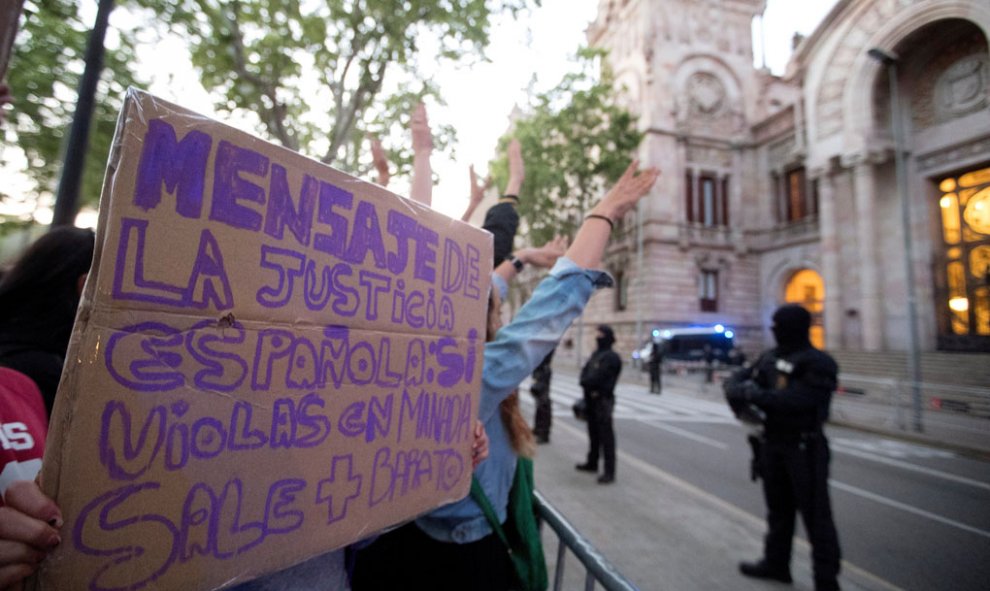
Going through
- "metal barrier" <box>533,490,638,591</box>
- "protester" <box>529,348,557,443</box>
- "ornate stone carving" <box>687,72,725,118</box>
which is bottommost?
"protester" <box>529,348,557,443</box>

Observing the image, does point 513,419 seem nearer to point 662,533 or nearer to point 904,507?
point 662,533

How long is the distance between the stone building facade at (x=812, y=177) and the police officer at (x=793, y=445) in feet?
36.4

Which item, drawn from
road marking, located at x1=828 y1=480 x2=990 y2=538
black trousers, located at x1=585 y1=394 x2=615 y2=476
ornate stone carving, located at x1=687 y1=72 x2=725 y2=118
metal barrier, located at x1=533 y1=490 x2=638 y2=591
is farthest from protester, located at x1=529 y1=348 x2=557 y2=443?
ornate stone carving, located at x1=687 y1=72 x2=725 y2=118

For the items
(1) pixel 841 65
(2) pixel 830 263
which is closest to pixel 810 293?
(2) pixel 830 263

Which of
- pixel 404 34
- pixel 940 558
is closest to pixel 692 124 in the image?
pixel 404 34

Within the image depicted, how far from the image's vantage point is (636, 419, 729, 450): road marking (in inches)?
328

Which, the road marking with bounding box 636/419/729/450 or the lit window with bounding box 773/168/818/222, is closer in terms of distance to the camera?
the road marking with bounding box 636/419/729/450

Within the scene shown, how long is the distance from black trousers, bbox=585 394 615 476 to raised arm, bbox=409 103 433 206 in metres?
4.69

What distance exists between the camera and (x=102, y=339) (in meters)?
0.69

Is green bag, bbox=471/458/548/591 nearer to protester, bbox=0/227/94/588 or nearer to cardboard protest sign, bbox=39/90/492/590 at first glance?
cardboard protest sign, bbox=39/90/492/590

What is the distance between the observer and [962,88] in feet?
50.1

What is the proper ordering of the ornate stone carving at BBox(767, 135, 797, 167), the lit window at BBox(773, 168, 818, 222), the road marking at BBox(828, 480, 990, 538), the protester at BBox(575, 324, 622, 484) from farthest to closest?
the ornate stone carving at BBox(767, 135, 797, 167) < the lit window at BBox(773, 168, 818, 222) < the protester at BBox(575, 324, 622, 484) < the road marking at BBox(828, 480, 990, 538)

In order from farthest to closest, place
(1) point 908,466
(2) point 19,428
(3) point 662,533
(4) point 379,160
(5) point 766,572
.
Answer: (1) point 908,466 < (3) point 662,533 < (5) point 766,572 < (4) point 379,160 < (2) point 19,428

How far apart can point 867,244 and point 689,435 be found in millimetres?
15397
